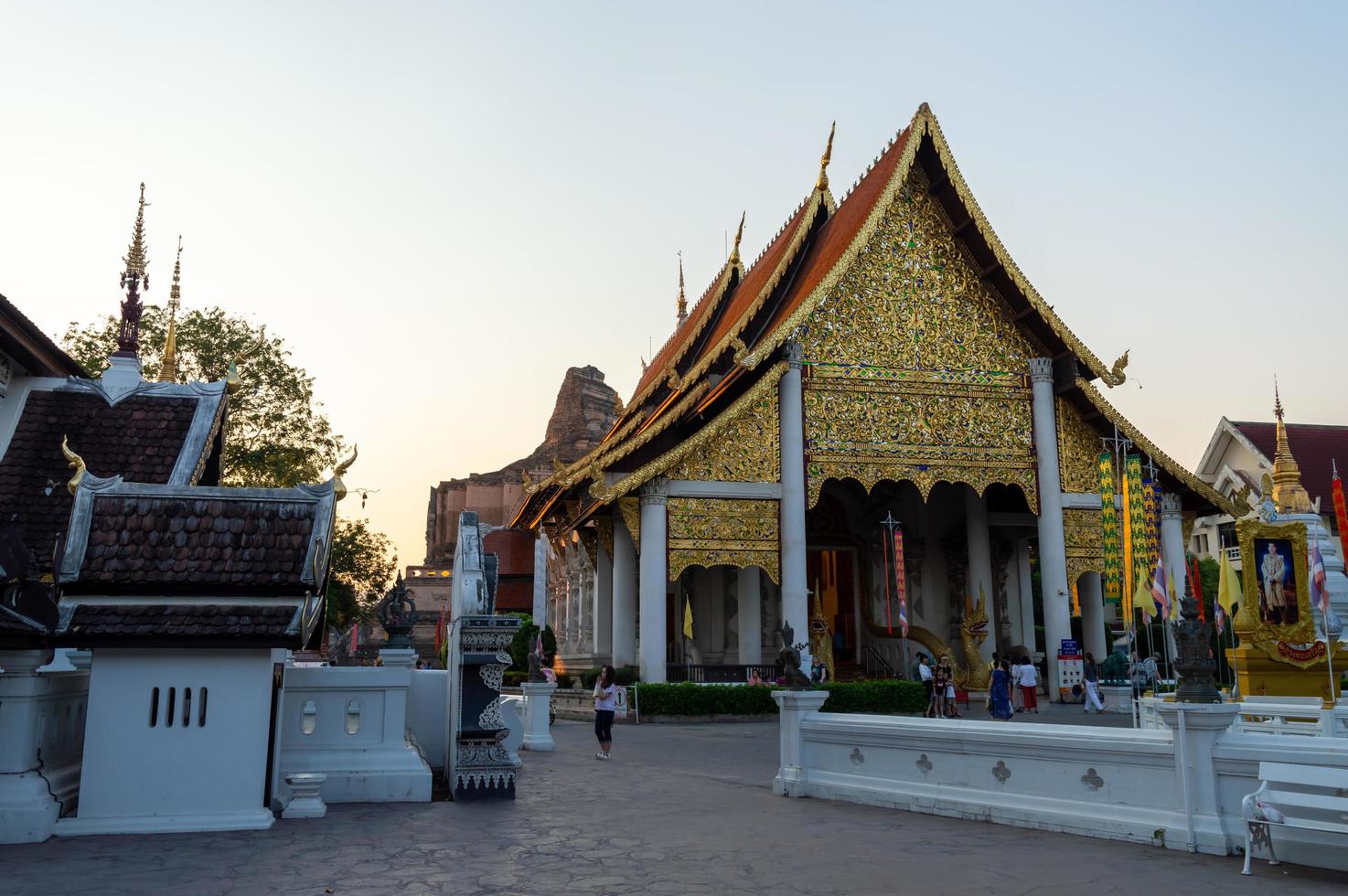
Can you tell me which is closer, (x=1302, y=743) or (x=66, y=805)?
(x=1302, y=743)

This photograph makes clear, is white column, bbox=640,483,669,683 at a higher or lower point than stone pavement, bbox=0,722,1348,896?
higher

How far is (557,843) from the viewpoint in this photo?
622cm

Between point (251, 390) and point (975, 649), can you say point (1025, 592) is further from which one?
point (251, 390)

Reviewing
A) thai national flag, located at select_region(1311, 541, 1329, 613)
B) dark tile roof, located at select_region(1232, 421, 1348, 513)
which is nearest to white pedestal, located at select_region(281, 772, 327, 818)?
thai national flag, located at select_region(1311, 541, 1329, 613)

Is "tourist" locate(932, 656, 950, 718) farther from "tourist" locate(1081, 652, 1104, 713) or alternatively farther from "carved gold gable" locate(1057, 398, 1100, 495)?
"carved gold gable" locate(1057, 398, 1100, 495)

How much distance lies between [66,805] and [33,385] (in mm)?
4937

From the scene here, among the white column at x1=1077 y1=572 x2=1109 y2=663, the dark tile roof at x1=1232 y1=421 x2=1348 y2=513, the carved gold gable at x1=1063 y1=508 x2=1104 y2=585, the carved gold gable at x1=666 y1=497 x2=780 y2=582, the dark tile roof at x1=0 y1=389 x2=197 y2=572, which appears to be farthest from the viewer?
the dark tile roof at x1=1232 y1=421 x2=1348 y2=513

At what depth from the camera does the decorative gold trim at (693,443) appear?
56.9ft

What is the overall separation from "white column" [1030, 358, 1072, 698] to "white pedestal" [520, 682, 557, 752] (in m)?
9.65

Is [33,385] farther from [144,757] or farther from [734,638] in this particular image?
[734,638]

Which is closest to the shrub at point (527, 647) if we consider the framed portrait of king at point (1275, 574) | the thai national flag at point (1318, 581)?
the framed portrait of king at point (1275, 574)

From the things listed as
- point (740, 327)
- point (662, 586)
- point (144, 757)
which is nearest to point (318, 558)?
point (144, 757)

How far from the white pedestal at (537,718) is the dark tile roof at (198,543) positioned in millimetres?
6450

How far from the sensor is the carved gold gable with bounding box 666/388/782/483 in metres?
18.1
